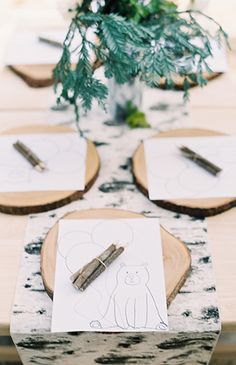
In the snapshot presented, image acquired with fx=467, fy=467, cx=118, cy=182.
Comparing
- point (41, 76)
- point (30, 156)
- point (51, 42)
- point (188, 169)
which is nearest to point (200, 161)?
point (188, 169)

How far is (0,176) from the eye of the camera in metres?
0.97

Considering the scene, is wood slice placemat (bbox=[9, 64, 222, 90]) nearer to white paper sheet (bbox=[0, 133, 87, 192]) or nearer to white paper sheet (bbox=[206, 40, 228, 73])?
white paper sheet (bbox=[206, 40, 228, 73])

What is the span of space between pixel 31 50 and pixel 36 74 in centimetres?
13

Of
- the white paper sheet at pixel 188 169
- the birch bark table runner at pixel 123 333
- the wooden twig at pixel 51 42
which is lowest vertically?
the birch bark table runner at pixel 123 333

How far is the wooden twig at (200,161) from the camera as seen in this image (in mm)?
952

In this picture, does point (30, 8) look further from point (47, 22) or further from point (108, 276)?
point (108, 276)

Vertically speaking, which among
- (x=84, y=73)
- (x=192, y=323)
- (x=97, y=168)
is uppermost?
(x=84, y=73)

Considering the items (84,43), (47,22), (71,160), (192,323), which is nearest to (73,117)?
(71,160)

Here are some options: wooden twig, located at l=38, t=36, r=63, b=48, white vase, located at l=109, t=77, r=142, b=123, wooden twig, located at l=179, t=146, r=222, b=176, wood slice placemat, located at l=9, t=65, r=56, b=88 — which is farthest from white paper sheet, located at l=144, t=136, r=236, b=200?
wooden twig, located at l=38, t=36, r=63, b=48

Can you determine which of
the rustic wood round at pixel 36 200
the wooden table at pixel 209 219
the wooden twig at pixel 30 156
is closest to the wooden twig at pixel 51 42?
the wooden table at pixel 209 219

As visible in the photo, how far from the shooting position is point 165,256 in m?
0.82

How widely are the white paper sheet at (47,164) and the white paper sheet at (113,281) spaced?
0.11m

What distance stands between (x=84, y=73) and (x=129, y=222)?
0.29 m

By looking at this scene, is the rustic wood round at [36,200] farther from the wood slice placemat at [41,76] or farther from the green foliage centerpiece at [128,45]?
the wood slice placemat at [41,76]
